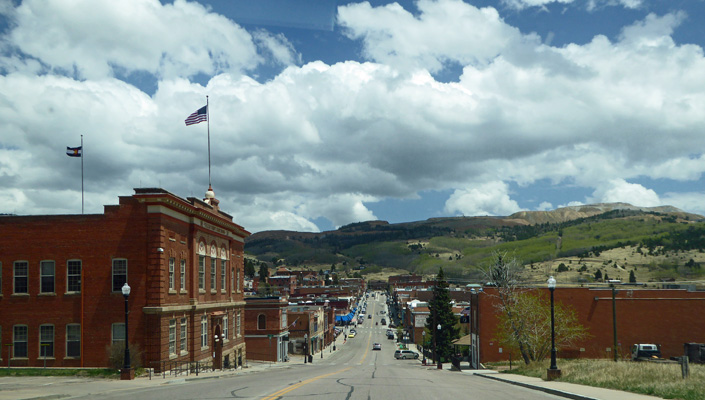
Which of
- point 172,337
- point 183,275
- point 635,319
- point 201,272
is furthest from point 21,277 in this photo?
point 635,319

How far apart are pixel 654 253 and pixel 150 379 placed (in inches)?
7903

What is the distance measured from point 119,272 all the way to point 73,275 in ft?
9.33

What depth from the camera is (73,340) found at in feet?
Answer: 113

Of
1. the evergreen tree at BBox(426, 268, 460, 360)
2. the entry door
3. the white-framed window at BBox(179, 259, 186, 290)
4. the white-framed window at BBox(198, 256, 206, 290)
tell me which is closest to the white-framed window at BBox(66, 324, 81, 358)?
the white-framed window at BBox(179, 259, 186, 290)

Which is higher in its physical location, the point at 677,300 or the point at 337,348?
the point at 677,300

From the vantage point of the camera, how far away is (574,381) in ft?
83.7

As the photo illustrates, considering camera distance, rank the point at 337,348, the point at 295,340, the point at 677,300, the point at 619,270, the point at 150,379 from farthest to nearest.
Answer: the point at 619,270 < the point at 337,348 < the point at 295,340 < the point at 677,300 < the point at 150,379

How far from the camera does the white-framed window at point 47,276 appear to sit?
3500cm

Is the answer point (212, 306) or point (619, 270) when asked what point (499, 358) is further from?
point (619, 270)

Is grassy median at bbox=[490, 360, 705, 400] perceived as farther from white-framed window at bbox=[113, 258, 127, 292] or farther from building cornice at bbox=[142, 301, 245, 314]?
white-framed window at bbox=[113, 258, 127, 292]

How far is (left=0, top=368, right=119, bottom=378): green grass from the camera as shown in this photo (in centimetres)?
3193

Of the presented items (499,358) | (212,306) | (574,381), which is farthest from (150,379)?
(499,358)

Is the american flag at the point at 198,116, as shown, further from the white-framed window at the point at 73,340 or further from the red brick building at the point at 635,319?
the red brick building at the point at 635,319

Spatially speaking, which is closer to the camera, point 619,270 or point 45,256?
point 45,256
